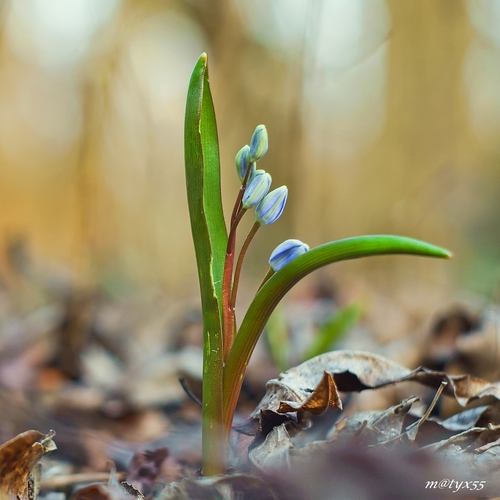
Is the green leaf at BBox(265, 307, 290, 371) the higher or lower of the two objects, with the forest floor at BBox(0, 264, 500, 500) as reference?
higher

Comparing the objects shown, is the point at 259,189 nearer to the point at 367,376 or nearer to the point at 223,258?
the point at 223,258

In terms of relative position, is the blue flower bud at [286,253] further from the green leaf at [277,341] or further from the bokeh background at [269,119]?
the bokeh background at [269,119]

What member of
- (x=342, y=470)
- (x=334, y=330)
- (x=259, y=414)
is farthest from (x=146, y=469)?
(x=334, y=330)

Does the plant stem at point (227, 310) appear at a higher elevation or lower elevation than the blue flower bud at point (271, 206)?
lower

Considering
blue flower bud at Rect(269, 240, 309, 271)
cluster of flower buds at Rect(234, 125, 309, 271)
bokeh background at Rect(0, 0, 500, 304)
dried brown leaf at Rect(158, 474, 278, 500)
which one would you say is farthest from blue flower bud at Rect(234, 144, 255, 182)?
bokeh background at Rect(0, 0, 500, 304)

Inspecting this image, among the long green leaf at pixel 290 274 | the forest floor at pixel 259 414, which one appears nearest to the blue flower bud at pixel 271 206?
the long green leaf at pixel 290 274

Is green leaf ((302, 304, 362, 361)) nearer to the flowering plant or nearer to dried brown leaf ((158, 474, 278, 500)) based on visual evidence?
the flowering plant
